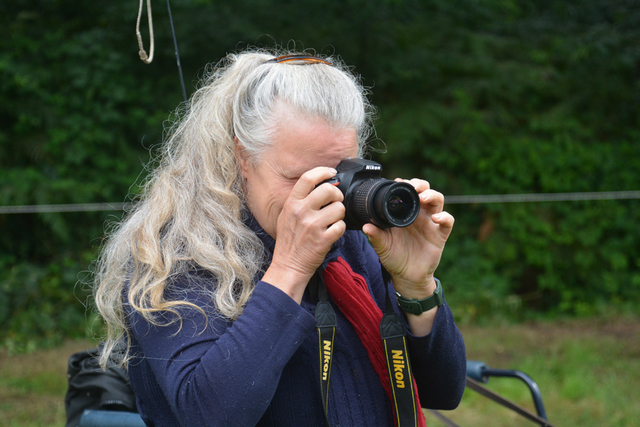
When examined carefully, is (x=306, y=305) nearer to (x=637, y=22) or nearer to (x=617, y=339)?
(x=617, y=339)

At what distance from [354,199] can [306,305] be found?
25 cm

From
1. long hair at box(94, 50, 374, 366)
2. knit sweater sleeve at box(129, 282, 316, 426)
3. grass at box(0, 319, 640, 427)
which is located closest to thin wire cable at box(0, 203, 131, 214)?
grass at box(0, 319, 640, 427)

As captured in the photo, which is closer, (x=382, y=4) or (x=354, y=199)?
(x=354, y=199)

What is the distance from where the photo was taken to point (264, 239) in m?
1.20

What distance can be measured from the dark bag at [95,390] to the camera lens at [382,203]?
95 cm

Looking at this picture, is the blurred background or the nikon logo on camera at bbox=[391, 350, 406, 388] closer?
the nikon logo on camera at bbox=[391, 350, 406, 388]

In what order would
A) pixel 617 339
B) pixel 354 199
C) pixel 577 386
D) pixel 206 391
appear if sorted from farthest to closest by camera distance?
pixel 617 339, pixel 577 386, pixel 354 199, pixel 206 391

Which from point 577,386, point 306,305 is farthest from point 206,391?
point 577,386

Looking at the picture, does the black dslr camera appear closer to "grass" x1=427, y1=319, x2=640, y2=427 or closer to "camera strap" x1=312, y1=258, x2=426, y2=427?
"camera strap" x1=312, y1=258, x2=426, y2=427

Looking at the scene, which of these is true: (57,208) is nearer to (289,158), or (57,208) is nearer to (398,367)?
(289,158)

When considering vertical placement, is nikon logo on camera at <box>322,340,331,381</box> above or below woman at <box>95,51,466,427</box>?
below

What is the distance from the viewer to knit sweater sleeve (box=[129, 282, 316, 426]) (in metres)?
0.95

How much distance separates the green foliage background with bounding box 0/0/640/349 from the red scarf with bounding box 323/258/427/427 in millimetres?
3374

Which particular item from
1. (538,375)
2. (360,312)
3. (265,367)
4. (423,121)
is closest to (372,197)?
(360,312)
